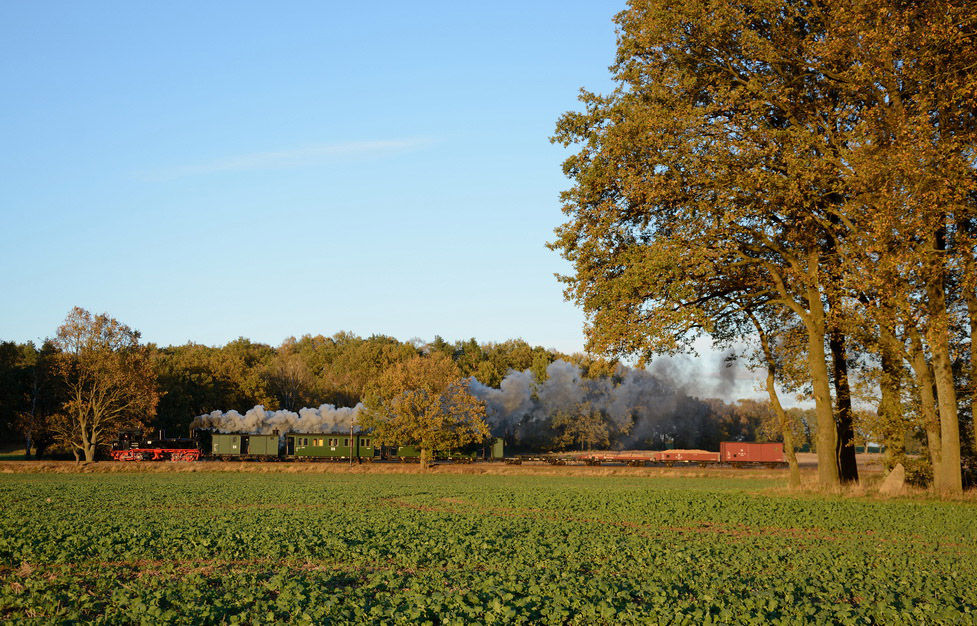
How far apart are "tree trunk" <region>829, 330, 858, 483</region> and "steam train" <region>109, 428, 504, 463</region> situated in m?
47.1

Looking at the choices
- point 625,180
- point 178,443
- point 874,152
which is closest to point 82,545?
point 625,180

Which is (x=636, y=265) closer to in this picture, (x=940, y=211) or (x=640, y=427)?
(x=940, y=211)

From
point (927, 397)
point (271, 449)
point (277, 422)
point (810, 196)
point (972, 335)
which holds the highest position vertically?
point (810, 196)

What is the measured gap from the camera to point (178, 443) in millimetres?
84438

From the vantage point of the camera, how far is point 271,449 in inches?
3342

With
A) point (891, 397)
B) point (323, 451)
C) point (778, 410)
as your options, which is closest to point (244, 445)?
point (323, 451)

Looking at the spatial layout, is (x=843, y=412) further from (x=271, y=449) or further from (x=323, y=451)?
(x=271, y=449)

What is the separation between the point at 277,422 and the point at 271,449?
250 inches

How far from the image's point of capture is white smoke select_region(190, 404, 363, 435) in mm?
90312

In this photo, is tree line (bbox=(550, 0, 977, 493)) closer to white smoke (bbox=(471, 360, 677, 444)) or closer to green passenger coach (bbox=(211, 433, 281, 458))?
green passenger coach (bbox=(211, 433, 281, 458))

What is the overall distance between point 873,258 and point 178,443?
246 ft

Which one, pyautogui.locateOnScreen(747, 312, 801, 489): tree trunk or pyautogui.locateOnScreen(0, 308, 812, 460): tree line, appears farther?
pyautogui.locateOnScreen(0, 308, 812, 460): tree line

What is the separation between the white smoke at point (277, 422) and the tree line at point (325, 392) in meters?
4.02

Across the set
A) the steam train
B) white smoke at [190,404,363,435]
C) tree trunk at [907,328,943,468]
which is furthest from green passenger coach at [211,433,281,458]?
tree trunk at [907,328,943,468]
